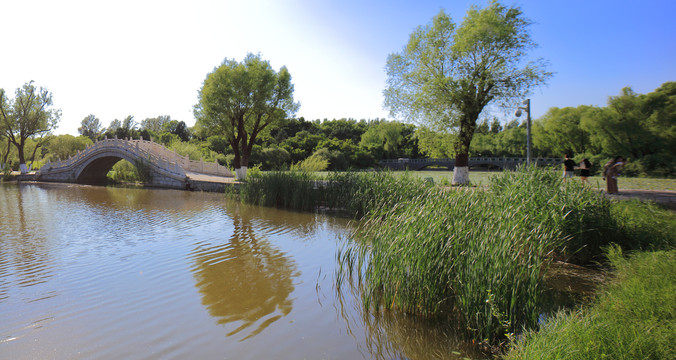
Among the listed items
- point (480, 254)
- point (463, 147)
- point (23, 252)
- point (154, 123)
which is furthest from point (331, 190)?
point (154, 123)

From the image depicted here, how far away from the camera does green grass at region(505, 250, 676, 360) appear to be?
236 centimetres

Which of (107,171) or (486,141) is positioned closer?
(107,171)

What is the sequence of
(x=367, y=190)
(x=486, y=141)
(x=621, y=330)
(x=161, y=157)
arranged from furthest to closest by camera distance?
1. (x=486, y=141)
2. (x=161, y=157)
3. (x=367, y=190)
4. (x=621, y=330)

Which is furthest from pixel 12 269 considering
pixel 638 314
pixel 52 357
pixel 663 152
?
pixel 663 152

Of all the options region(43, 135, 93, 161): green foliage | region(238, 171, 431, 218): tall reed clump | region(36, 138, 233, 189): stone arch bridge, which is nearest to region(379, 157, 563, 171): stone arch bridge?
region(36, 138, 233, 189): stone arch bridge

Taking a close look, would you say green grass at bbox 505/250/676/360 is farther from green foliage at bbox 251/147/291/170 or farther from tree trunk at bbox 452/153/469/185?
green foliage at bbox 251/147/291/170

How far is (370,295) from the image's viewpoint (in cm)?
418

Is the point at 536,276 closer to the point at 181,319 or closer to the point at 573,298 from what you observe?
the point at 573,298

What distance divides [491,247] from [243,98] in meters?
19.4

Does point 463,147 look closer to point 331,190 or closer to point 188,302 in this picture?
point 331,190

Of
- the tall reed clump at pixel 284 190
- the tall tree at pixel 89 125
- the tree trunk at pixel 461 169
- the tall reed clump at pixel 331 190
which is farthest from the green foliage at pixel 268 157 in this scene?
the tall tree at pixel 89 125

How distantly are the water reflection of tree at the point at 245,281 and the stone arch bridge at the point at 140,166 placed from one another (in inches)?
580

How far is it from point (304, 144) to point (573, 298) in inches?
1636

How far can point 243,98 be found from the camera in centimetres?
2091
